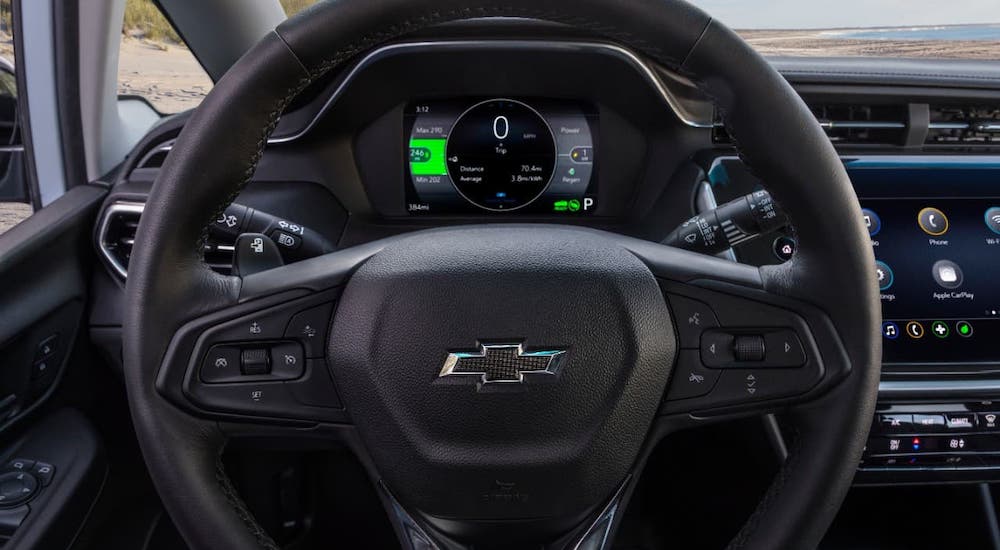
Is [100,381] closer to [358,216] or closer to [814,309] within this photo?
[358,216]

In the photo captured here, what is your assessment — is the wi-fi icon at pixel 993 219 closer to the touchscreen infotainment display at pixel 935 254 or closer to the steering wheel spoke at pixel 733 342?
the touchscreen infotainment display at pixel 935 254

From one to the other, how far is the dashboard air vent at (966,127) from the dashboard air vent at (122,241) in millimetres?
1511

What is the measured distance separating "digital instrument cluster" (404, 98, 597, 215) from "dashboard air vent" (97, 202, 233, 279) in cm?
48

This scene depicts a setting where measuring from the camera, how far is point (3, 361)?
1.49 meters

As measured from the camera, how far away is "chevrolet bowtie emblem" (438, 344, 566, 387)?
0.97m

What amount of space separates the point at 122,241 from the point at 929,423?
62.0 inches

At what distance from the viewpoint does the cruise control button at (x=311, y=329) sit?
1.00 metres

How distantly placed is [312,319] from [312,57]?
Answer: 1.01ft

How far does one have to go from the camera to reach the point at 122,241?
171cm

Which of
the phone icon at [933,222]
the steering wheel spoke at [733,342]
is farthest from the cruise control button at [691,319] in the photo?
the phone icon at [933,222]

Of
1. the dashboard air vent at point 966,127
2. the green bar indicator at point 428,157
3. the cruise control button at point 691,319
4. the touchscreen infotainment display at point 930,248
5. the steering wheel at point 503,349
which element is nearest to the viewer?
the steering wheel at point 503,349

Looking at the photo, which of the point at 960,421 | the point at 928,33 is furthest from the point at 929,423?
the point at 928,33

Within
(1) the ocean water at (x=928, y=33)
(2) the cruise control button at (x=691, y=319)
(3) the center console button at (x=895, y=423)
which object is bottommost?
(3) the center console button at (x=895, y=423)

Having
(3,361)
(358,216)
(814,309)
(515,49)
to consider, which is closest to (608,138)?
(515,49)
